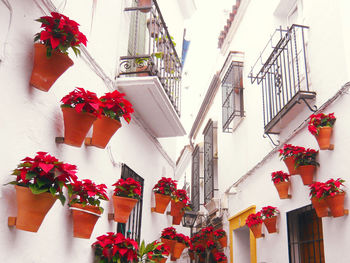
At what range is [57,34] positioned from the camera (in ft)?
10.4

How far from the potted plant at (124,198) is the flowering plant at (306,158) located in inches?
79.1

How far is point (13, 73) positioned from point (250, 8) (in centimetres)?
675

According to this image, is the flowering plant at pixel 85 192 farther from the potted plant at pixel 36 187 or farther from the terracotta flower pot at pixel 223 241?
the terracotta flower pot at pixel 223 241

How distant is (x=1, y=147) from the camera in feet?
9.45

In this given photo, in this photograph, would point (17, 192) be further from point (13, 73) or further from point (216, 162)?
point (216, 162)

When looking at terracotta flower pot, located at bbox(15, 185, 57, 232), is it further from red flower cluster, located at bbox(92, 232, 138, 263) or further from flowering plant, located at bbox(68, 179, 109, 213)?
red flower cluster, located at bbox(92, 232, 138, 263)

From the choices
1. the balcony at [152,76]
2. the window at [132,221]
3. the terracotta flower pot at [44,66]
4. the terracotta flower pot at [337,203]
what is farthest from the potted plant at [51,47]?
the terracotta flower pot at [337,203]

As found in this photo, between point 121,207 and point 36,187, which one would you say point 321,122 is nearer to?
point 121,207

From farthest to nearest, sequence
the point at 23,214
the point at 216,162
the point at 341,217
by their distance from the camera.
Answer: the point at 216,162, the point at 341,217, the point at 23,214

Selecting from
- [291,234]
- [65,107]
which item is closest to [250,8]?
[291,234]

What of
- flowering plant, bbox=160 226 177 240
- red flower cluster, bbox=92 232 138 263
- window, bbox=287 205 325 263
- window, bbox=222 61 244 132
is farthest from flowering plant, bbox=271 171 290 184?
window, bbox=222 61 244 132

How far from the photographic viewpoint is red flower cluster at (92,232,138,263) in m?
3.97

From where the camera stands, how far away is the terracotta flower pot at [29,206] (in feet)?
8.93

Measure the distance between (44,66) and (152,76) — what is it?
7.24 feet
